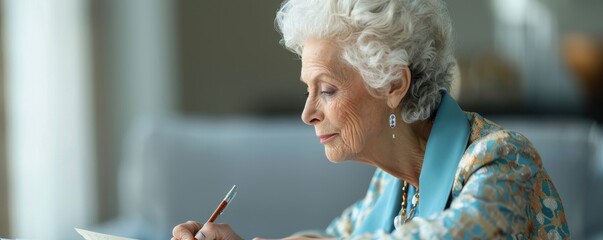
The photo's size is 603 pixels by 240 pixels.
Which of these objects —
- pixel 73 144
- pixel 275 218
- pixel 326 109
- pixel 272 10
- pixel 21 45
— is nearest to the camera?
pixel 326 109

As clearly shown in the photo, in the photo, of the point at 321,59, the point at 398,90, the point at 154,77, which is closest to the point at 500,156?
the point at 398,90

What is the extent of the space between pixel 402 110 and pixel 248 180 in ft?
4.59

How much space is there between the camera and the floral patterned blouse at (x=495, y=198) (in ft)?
3.70

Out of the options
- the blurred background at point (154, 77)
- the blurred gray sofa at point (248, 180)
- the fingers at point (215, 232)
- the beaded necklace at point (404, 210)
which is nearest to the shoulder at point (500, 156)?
the beaded necklace at point (404, 210)

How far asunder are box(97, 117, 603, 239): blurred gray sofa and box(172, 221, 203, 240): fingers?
134 cm

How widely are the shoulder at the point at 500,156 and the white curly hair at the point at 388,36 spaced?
13 cm

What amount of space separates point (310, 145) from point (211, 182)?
34 centimetres

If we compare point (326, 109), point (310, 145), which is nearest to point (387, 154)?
point (326, 109)

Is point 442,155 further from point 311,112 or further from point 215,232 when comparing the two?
point 215,232

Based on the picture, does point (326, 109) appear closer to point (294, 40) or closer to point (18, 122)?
point (294, 40)

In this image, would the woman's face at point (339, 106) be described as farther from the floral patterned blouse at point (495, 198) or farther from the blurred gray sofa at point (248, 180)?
the blurred gray sofa at point (248, 180)

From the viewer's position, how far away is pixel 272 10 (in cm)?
618

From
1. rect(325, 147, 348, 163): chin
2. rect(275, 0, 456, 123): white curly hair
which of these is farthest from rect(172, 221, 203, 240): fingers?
rect(275, 0, 456, 123): white curly hair

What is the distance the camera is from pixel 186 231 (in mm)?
1346
